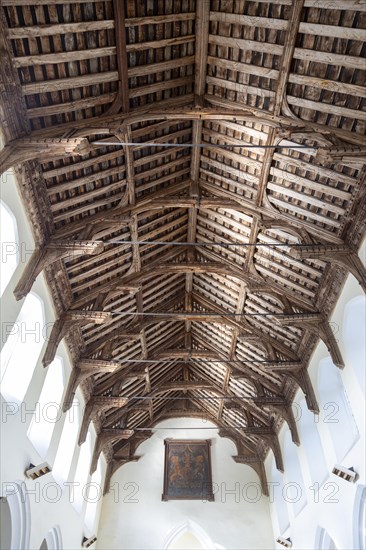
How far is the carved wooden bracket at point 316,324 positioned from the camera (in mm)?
10836

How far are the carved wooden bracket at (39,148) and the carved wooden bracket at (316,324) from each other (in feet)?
22.6

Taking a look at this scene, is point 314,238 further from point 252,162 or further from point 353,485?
point 353,485

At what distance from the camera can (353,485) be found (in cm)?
965

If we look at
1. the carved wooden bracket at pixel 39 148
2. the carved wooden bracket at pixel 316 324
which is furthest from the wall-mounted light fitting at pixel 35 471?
the carved wooden bracket at pixel 316 324

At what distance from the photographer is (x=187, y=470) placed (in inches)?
752

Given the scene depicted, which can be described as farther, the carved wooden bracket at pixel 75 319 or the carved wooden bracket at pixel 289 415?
the carved wooden bracket at pixel 289 415

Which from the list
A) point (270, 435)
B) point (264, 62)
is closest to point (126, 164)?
point (264, 62)

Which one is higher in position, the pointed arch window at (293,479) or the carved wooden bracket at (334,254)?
the carved wooden bracket at (334,254)

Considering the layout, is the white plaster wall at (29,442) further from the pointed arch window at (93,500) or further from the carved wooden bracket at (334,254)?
the carved wooden bracket at (334,254)

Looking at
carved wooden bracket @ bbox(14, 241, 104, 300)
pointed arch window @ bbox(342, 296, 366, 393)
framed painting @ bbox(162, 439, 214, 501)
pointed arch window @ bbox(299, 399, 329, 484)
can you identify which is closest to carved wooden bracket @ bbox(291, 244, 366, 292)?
pointed arch window @ bbox(342, 296, 366, 393)

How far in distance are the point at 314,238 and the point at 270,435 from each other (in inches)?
384

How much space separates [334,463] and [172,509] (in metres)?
9.67

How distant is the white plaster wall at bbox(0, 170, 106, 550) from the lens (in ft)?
26.8

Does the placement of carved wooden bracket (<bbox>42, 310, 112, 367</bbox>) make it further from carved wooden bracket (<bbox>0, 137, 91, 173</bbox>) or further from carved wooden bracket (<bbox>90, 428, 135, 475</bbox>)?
carved wooden bracket (<bbox>90, 428, 135, 475</bbox>)
